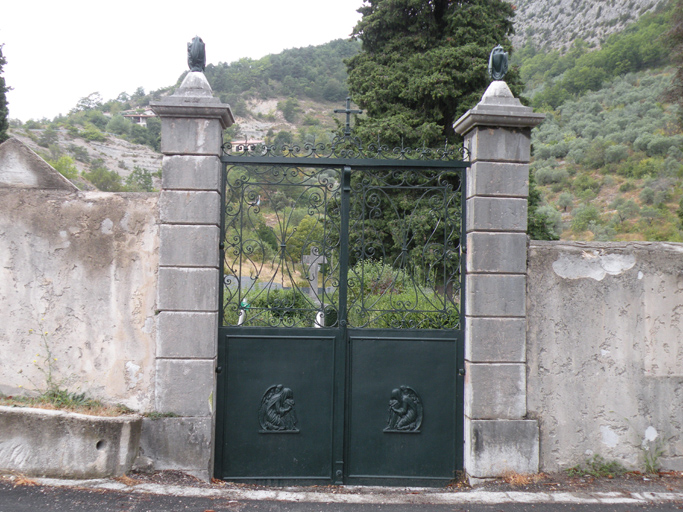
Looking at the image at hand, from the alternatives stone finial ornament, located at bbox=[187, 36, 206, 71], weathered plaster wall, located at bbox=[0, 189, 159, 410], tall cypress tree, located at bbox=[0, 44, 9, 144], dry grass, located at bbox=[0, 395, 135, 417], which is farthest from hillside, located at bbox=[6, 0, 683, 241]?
tall cypress tree, located at bbox=[0, 44, 9, 144]

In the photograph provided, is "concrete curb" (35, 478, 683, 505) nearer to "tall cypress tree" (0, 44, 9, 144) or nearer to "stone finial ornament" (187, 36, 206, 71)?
"stone finial ornament" (187, 36, 206, 71)

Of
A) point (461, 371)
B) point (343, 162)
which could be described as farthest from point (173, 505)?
point (343, 162)

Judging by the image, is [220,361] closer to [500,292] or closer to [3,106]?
[500,292]

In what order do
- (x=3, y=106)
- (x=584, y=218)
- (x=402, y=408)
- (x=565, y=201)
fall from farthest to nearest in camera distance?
(x=565, y=201)
(x=584, y=218)
(x=3, y=106)
(x=402, y=408)

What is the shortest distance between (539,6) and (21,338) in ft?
228

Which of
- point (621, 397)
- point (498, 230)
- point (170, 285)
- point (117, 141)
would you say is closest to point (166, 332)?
point (170, 285)

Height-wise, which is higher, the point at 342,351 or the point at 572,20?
the point at 572,20

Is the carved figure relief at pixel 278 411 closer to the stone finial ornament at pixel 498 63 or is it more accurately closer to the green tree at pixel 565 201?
the stone finial ornament at pixel 498 63

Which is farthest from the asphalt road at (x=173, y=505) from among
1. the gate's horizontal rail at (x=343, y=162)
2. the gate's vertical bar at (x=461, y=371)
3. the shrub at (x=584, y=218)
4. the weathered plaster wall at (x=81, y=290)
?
the shrub at (x=584, y=218)

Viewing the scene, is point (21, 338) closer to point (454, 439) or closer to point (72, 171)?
point (454, 439)

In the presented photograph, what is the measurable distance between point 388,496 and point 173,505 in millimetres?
1734

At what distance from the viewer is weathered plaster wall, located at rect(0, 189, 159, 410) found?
13.9 feet

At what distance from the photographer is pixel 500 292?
4355 mm

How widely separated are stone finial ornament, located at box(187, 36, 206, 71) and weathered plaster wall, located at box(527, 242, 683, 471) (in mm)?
3485
